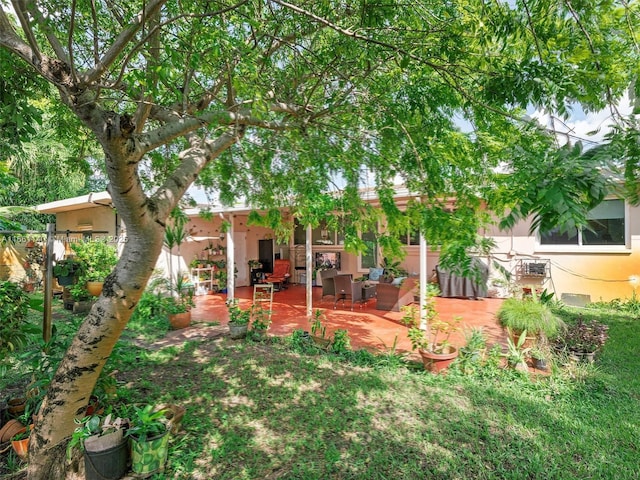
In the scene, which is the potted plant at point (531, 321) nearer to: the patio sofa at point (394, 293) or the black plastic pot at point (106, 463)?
the patio sofa at point (394, 293)

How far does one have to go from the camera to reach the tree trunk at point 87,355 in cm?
268

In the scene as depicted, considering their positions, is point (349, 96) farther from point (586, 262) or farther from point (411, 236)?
point (586, 262)

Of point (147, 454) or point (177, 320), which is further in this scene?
point (177, 320)

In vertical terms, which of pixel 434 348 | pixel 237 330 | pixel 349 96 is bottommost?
pixel 237 330

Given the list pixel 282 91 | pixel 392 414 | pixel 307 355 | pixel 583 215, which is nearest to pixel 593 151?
pixel 583 215

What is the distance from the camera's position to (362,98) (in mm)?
4312

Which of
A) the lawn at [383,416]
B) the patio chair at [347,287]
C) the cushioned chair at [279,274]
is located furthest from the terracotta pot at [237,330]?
the cushioned chair at [279,274]

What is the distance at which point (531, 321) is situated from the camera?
5.31 metres

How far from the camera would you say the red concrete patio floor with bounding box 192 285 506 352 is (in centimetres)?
657

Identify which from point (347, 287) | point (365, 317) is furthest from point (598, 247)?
point (347, 287)

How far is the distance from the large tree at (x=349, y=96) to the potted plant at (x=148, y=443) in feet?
1.83

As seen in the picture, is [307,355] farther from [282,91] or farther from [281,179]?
[282,91]

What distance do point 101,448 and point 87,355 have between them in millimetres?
765

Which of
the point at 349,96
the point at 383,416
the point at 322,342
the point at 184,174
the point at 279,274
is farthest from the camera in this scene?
the point at 279,274
